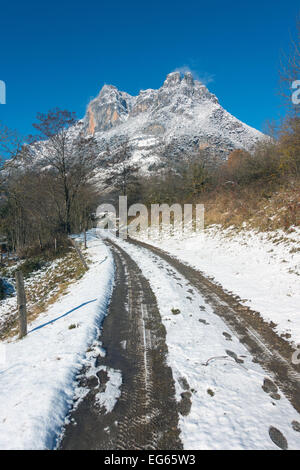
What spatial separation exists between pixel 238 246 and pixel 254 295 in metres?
5.58

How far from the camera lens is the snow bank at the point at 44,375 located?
232cm

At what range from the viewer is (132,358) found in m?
3.76

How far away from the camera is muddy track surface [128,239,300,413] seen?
325 cm

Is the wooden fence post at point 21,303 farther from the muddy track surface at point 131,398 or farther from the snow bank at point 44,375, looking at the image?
the muddy track surface at point 131,398

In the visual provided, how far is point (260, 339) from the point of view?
4402 mm

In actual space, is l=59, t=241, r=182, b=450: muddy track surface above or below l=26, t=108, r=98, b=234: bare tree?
below

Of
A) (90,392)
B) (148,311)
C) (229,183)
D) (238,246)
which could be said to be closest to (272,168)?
(229,183)

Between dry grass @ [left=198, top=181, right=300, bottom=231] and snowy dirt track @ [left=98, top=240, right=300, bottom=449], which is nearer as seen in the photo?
snowy dirt track @ [left=98, top=240, right=300, bottom=449]

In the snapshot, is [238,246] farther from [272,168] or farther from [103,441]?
[103,441]

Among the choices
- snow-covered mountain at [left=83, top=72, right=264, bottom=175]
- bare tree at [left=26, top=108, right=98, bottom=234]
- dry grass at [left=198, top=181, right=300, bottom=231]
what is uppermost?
snow-covered mountain at [left=83, top=72, right=264, bottom=175]

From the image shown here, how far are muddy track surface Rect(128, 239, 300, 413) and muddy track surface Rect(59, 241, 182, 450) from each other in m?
1.76

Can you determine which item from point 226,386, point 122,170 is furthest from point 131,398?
point 122,170

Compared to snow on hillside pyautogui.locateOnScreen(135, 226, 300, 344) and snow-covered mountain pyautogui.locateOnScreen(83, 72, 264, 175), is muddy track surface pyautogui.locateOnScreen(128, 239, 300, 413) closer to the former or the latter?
snow on hillside pyautogui.locateOnScreen(135, 226, 300, 344)

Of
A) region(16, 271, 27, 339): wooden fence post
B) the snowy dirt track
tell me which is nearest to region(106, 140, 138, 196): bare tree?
region(16, 271, 27, 339): wooden fence post
